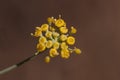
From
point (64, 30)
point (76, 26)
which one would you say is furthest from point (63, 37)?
point (76, 26)

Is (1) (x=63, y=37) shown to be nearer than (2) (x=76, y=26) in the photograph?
Yes

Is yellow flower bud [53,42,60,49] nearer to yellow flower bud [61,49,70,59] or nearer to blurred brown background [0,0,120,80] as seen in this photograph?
yellow flower bud [61,49,70,59]

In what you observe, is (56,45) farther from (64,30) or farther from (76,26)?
(76,26)

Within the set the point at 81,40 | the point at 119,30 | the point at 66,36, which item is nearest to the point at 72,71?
the point at 81,40

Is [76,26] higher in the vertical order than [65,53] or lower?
lower

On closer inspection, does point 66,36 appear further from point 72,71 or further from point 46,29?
point 72,71

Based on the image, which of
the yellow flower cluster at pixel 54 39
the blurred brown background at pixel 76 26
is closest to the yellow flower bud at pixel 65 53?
the yellow flower cluster at pixel 54 39

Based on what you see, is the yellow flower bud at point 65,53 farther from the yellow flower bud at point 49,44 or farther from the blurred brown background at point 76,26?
the blurred brown background at point 76,26
